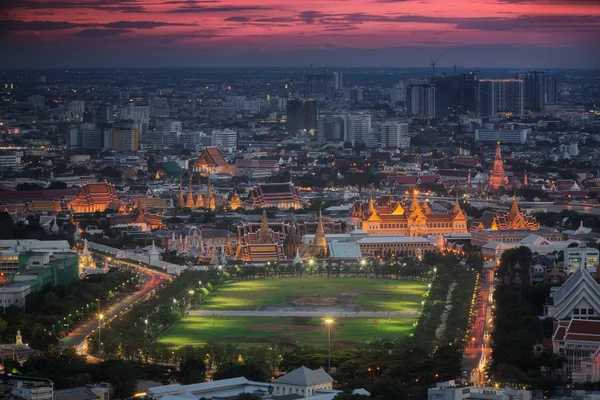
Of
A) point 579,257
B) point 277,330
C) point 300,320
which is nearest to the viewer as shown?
point 277,330

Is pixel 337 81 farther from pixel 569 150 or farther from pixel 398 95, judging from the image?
pixel 569 150

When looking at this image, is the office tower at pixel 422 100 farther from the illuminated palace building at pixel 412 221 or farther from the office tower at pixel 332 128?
the illuminated palace building at pixel 412 221

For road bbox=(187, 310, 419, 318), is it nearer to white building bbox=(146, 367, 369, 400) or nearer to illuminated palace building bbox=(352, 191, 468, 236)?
white building bbox=(146, 367, 369, 400)

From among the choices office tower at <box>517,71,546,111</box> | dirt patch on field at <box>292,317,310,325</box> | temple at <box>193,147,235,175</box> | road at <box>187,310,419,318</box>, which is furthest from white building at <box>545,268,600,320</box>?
office tower at <box>517,71,546,111</box>

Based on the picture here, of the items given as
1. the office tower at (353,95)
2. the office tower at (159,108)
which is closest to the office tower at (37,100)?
the office tower at (159,108)

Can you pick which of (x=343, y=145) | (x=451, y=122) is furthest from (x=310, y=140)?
(x=451, y=122)

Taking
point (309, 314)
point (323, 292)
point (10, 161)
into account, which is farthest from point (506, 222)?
point (10, 161)

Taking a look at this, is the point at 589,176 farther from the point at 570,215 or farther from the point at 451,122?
the point at 451,122
